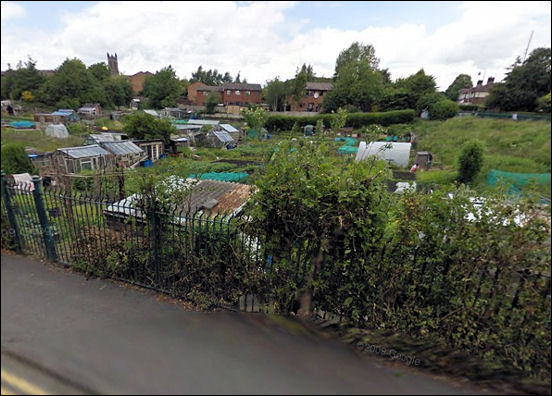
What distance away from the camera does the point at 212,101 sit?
48969 millimetres

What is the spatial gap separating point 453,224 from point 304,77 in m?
46.2

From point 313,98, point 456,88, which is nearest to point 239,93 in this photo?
point 313,98

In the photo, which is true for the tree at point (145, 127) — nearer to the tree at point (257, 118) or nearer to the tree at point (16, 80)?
the tree at point (16, 80)

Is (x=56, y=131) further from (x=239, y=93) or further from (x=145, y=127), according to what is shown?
(x=239, y=93)

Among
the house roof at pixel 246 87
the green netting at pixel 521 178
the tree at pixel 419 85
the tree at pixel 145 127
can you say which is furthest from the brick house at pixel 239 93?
the green netting at pixel 521 178

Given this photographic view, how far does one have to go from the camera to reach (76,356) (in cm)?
281

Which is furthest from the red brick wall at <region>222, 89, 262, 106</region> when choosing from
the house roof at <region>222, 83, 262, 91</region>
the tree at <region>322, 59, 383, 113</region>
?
the tree at <region>322, 59, 383, 113</region>

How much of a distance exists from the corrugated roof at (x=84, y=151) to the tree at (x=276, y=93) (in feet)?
99.0

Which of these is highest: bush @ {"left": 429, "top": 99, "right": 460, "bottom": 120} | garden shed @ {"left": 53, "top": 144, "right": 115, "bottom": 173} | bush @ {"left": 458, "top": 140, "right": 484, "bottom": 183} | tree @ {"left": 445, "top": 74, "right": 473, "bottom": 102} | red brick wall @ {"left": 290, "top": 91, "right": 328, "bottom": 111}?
tree @ {"left": 445, "top": 74, "right": 473, "bottom": 102}

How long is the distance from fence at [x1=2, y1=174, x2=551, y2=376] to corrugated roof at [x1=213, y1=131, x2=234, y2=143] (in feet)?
87.6

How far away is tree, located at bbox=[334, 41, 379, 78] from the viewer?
44.3m

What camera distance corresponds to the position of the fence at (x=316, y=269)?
240 cm

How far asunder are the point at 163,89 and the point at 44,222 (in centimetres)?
5152

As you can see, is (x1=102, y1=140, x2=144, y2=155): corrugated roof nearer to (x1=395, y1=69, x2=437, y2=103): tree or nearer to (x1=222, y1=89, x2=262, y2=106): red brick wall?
(x1=222, y1=89, x2=262, y2=106): red brick wall
